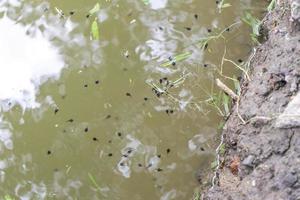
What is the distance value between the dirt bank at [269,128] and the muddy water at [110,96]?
1.10 feet

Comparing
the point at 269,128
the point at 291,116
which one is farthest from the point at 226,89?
the point at 291,116

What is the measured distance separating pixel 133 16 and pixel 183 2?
0.40 m

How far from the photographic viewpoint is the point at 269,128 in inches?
114

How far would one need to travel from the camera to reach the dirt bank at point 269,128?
8.79ft

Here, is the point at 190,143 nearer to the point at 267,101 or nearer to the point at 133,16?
the point at 267,101

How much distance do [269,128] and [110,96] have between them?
1273mm

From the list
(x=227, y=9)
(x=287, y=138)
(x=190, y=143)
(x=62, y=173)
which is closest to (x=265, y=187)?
(x=287, y=138)

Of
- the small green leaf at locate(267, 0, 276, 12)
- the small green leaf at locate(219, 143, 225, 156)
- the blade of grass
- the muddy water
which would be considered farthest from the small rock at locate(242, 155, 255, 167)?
the small green leaf at locate(267, 0, 276, 12)

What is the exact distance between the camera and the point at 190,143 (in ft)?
Answer: 11.5

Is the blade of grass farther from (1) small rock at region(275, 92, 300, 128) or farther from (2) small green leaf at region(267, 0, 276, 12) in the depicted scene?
(2) small green leaf at region(267, 0, 276, 12)

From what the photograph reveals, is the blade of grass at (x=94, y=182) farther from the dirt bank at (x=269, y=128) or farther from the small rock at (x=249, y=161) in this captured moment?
the small rock at (x=249, y=161)

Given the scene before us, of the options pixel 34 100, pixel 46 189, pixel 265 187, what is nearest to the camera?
pixel 265 187

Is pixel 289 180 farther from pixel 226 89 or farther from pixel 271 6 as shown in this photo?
pixel 271 6

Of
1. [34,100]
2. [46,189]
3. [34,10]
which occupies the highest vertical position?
[34,10]
